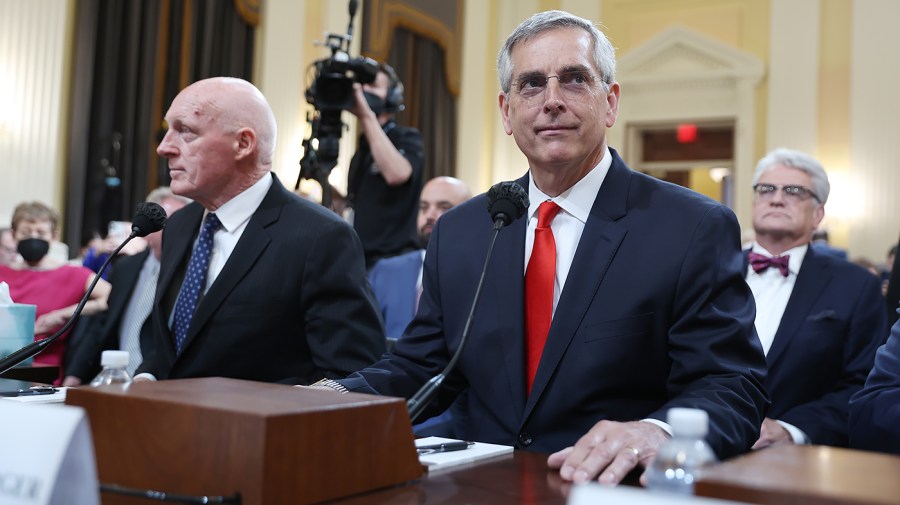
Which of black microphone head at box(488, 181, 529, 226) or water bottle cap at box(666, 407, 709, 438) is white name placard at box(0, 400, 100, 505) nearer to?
water bottle cap at box(666, 407, 709, 438)

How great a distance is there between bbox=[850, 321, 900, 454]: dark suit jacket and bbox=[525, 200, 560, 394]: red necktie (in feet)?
1.88

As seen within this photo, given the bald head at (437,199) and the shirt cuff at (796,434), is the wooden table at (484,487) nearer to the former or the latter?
the shirt cuff at (796,434)

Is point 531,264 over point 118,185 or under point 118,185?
under

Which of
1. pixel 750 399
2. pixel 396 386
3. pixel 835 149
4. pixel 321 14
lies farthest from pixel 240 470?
pixel 835 149

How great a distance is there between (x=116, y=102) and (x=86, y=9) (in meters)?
0.71

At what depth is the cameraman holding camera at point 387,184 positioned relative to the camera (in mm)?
3824

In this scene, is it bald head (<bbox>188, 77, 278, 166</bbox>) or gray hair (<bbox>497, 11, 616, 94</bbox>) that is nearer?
gray hair (<bbox>497, 11, 616, 94</bbox>)

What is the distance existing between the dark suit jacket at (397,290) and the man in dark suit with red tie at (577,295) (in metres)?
1.82

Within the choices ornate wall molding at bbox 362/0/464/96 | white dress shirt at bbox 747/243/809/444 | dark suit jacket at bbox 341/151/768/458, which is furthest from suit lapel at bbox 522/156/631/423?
ornate wall molding at bbox 362/0/464/96

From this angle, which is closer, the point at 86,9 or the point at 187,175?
the point at 187,175

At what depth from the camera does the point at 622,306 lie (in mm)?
1619

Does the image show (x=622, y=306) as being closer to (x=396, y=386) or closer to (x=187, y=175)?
(x=396, y=386)

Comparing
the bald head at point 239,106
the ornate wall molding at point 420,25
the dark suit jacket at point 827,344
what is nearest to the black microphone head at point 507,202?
the bald head at point 239,106

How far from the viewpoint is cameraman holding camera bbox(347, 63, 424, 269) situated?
3824 millimetres
